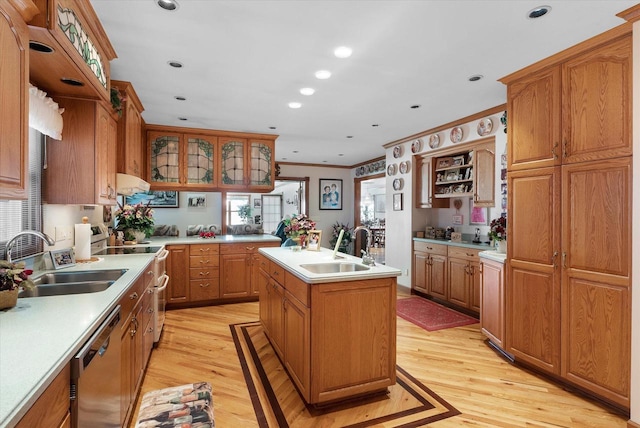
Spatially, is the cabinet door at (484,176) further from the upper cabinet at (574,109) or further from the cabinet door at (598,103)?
the cabinet door at (598,103)

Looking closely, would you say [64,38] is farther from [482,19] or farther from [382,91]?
[382,91]

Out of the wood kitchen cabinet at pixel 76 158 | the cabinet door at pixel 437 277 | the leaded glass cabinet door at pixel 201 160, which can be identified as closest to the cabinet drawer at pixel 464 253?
the cabinet door at pixel 437 277

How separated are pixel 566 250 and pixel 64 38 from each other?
133 inches

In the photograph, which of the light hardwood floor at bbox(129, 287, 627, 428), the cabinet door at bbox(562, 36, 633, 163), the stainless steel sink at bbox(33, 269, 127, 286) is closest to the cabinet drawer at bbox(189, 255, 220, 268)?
the light hardwood floor at bbox(129, 287, 627, 428)

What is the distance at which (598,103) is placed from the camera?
232 centimetres

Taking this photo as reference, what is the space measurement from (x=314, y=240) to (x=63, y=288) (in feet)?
6.96

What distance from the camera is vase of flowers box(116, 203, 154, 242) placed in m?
4.05

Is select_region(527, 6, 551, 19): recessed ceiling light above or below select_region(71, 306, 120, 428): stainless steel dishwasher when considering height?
above

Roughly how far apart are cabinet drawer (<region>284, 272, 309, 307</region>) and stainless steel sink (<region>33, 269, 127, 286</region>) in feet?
3.76

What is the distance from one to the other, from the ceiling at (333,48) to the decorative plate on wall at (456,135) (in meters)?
0.41

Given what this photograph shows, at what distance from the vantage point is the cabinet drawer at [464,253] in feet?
13.6

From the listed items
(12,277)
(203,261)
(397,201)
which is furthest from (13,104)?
(397,201)

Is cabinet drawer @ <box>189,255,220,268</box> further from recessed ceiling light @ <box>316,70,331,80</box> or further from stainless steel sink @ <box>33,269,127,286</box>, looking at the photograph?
recessed ceiling light @ <box>316,70,331,80</box>

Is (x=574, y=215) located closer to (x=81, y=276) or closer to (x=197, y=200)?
(x=81, y=276)
